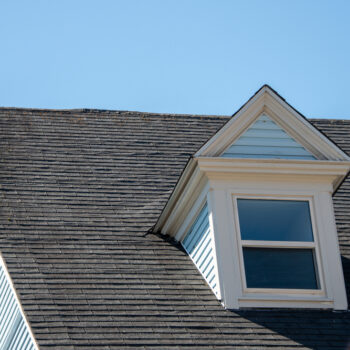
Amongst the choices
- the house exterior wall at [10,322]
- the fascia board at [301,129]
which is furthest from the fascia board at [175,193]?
the house exterior wall at [10,322]

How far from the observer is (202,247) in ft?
32.1

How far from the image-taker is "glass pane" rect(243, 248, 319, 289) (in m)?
9.30

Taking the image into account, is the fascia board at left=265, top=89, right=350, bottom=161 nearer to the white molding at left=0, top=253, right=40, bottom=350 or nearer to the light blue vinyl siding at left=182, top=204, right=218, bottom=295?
the light blue vinyl siding at left=182, top=204, right=218, bottom=295

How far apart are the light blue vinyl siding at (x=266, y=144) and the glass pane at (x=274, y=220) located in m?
0.61

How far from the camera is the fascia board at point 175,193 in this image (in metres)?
9.83

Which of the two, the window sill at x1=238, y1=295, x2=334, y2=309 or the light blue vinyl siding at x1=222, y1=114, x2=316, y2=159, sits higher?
the light blue vinyl siding at x1=222, y1=114, x2=316, y2=159

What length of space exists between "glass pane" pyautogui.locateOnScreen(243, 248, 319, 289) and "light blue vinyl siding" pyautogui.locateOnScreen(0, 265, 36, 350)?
8.02 feet

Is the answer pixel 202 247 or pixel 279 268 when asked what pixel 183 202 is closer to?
pixel 202 247

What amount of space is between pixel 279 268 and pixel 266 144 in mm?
1627

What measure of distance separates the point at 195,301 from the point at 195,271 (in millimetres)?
736

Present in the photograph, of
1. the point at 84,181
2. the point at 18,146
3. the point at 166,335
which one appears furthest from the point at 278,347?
the point at 18,146

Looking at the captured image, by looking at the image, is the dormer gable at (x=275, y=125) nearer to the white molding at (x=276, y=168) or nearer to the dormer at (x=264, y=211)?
the dormer at (x=264, y=211)

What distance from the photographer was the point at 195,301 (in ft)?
29.7

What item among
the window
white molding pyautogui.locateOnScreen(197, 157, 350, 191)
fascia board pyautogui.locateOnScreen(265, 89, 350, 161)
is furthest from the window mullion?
fascia board pyautogui.locateOnScreen(265, 89, 350, 161)
